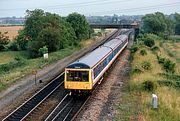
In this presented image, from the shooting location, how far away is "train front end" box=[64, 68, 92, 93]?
2219cm

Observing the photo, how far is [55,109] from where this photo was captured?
67.7ft

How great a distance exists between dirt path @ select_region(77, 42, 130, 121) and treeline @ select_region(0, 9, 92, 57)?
19983mm

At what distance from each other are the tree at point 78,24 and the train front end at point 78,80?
46412mm

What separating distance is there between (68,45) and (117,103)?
37.8 meters

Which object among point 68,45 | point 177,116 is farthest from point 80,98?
point 68,45

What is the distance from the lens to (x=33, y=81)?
29.5 m

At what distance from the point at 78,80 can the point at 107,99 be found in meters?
2.59

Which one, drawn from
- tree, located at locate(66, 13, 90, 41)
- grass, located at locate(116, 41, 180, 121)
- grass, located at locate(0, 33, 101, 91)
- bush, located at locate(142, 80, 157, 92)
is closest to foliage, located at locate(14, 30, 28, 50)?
grass, located at locate(0, 33, 101, 91)

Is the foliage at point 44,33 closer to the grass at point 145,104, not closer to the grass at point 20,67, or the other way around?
the grass at point 20,67

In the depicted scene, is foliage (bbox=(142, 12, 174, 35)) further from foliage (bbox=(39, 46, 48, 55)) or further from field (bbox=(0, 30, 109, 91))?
foliage (bbox=(39, 46, 48, 55))

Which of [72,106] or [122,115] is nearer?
[122,115]

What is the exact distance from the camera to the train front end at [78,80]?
22.2 m

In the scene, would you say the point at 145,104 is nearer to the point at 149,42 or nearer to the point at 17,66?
the point at 17,66

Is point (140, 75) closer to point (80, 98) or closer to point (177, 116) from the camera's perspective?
point (80, 98)
